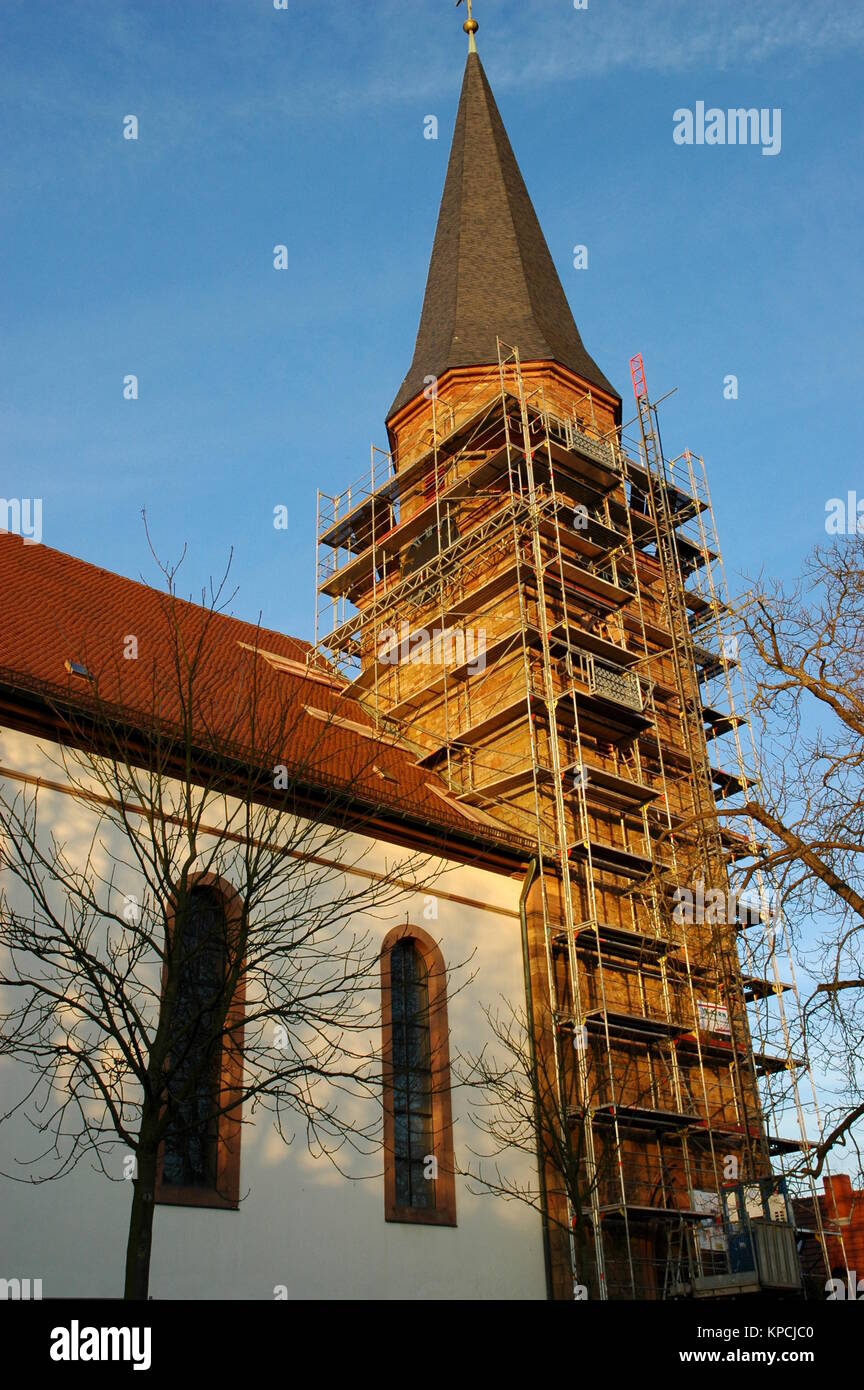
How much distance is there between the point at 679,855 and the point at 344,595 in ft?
31.3

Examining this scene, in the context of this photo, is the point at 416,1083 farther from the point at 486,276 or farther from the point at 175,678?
the point at 486,276

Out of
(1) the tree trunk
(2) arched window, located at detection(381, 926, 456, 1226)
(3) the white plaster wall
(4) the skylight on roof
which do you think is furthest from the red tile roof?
(1) the tree trunk

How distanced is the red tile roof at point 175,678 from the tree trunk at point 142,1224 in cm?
540

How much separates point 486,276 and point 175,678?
15.8 metres

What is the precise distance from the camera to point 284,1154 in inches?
552

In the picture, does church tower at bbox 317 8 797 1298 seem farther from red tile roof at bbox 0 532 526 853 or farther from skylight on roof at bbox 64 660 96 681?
skylight on roof at bbox 64 660 96 681

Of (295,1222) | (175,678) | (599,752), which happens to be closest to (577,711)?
(599,752)

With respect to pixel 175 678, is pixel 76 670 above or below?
below

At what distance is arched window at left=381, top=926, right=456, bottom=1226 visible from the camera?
→ 15.3 metres

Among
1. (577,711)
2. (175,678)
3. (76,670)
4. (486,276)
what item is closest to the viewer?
(76,670)

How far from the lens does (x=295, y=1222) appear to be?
13773 mm

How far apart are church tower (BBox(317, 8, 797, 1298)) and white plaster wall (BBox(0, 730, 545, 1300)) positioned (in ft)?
2.95

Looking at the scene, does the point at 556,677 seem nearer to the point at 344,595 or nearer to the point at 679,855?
the point at 679,855
